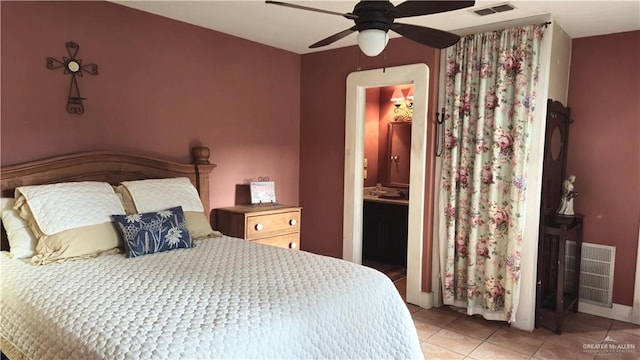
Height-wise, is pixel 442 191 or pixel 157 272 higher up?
pixel 442 191

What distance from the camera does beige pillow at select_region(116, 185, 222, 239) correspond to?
2764 mm

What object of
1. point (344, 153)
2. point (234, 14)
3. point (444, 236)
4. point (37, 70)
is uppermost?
point (234, 14)

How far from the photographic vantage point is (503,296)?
3.32m

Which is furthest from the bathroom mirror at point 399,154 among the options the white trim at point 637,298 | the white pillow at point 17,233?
the white pillow at point 17,233

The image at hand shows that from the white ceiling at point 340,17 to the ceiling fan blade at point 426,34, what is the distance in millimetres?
935

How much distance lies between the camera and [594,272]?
11.7ft

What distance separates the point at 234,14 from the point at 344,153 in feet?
5.29

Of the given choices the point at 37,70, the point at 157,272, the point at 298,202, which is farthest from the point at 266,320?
the point at 298,202

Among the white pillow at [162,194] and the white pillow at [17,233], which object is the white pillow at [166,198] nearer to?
the white pillow at [162,194]

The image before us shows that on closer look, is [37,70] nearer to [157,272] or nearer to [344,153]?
[157,272]

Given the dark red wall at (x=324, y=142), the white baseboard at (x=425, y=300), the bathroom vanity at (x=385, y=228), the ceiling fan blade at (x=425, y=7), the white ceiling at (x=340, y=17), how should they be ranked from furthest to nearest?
1. the bathroom vanity at (x=385, y=228)
2. the dark red wall at (x=324, y=142)
3. the white baseboard at (x=425, y=300)
4. the white ceiling at (x=340, y=17)
5. the ceiling fan blade at (x=425, y=7)

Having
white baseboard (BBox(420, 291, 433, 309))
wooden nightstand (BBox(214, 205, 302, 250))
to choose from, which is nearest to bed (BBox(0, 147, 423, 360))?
wooden nightstand (BBox(214, 205, 302, 250))

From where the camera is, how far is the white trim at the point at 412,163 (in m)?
3.61

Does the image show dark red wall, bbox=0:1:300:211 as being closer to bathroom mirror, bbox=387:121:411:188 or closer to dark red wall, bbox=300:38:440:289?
dark red wall, bbox=300:38:440:289
